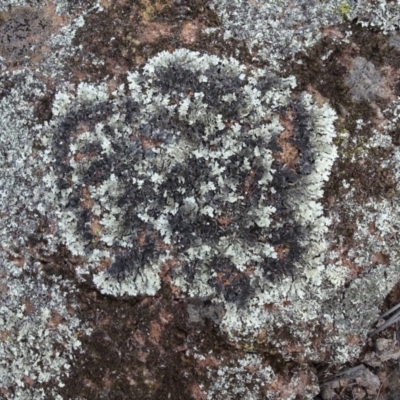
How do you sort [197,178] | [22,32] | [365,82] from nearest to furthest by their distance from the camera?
[197,178], [365,82], [22,32]

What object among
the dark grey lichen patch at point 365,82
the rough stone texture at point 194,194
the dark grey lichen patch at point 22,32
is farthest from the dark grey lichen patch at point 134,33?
the dark grey lichen patch at point 365,82

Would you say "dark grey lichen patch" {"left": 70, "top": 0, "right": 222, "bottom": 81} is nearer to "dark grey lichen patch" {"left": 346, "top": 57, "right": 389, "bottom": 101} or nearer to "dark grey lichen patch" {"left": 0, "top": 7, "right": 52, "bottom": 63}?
"dark grey lichen patch" {"left": 0, "top": 7, "right": 52, "bottom": 63}

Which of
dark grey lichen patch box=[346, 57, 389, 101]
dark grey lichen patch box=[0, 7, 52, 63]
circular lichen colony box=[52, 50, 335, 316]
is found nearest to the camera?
circular lichen colony box=[52, 50, 335, 316]

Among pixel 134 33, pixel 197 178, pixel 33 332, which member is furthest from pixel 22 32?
pixel 33 332

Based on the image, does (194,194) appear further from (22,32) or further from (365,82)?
(22,32)

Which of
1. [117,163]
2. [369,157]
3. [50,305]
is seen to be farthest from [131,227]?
[369,157]

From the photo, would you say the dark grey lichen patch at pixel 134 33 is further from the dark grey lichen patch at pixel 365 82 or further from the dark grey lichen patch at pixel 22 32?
the dark grey lichen patch at pixel 365 82

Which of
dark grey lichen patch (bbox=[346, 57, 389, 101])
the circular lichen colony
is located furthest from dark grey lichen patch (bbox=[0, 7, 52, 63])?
dark grey lichen patch (bbox=[346, 57, 389, 101])

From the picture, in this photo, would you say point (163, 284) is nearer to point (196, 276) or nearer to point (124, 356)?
point (196, 276)
